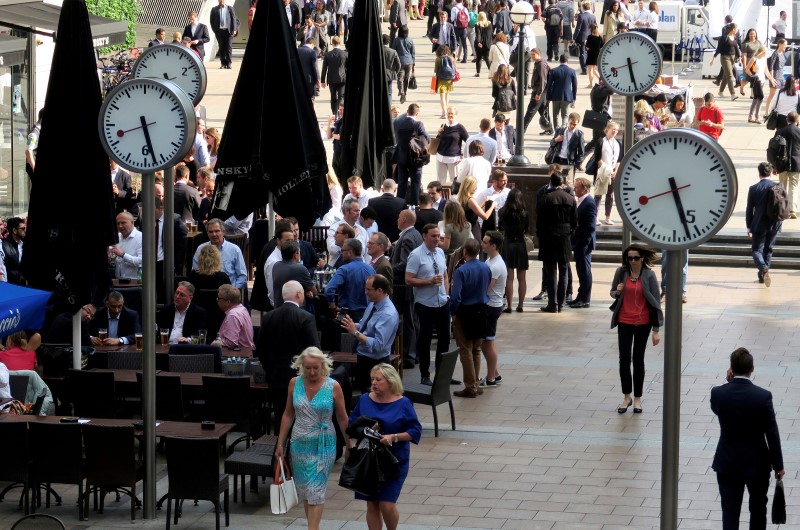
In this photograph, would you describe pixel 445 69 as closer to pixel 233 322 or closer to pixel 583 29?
pixel 583 29

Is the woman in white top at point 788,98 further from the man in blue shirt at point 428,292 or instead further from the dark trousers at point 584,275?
the man in blue shirt at point 428,292

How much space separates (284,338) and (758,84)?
23843 mm

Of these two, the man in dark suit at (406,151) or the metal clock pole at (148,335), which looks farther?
the man in dark suit at (406,151)

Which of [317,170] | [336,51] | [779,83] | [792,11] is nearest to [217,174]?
[317,170]

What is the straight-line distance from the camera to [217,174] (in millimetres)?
14305

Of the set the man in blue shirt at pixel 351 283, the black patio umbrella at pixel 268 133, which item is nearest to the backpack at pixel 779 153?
Result: the man in blue shirt at pixel 351 283

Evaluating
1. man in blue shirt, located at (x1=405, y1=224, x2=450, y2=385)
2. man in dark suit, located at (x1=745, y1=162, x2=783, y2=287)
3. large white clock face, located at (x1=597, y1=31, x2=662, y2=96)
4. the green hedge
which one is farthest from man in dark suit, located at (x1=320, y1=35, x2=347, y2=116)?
man in blue shirt, located at (x1=405, y1=224, x2=450, y2=385)

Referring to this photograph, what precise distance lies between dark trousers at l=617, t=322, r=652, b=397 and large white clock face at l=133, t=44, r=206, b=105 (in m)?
5.05

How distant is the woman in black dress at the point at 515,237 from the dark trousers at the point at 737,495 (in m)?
8.71

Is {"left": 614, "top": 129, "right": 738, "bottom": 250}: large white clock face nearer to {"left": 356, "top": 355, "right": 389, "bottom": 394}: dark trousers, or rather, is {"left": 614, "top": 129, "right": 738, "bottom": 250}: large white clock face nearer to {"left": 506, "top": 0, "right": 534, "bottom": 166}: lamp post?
{"left": 356, "top": 355, "right": 389, "bottom": 394}: dark trousers

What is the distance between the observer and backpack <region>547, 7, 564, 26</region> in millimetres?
40875

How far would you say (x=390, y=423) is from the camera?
10492 millimetres

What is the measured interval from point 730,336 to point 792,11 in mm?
27385

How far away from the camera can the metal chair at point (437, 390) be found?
45.4 feet
